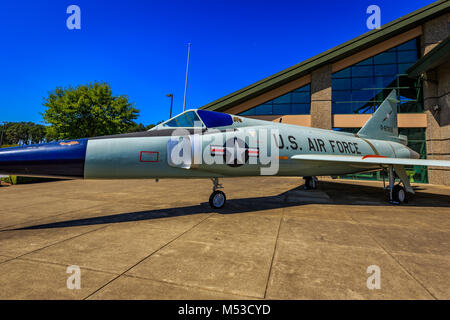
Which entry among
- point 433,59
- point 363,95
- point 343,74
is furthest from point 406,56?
point 343,74

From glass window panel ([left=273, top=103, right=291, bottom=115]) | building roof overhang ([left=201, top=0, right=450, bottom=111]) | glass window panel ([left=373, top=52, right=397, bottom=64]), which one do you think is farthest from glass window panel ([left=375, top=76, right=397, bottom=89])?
glass window panel ([left=273, top=103, right=291, bottom=115])

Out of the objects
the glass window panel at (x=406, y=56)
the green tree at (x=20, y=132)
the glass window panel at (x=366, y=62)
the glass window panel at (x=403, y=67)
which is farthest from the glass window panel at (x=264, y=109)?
the green tree at (x=20, y=132)

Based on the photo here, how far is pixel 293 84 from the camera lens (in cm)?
1844

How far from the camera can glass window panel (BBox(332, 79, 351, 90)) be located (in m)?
17.4

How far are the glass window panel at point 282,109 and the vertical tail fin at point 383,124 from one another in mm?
7788

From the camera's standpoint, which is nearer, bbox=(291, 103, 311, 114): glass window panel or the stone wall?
the stone wall

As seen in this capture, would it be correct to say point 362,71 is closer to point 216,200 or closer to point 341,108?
point 341,108

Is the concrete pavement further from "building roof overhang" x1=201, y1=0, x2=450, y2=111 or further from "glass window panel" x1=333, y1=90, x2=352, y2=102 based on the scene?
"building roof overhang" x1=201, y1=0, x2=450, y2=111

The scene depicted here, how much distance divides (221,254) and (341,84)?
63.6 ft

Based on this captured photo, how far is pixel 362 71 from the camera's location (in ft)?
56.7

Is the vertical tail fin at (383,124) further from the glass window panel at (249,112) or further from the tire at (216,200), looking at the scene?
the glass window panel at (249,112)

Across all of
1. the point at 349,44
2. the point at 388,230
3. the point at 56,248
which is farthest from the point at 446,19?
the point at 56,248

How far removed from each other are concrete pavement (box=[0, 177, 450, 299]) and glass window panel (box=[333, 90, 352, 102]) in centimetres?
1446
